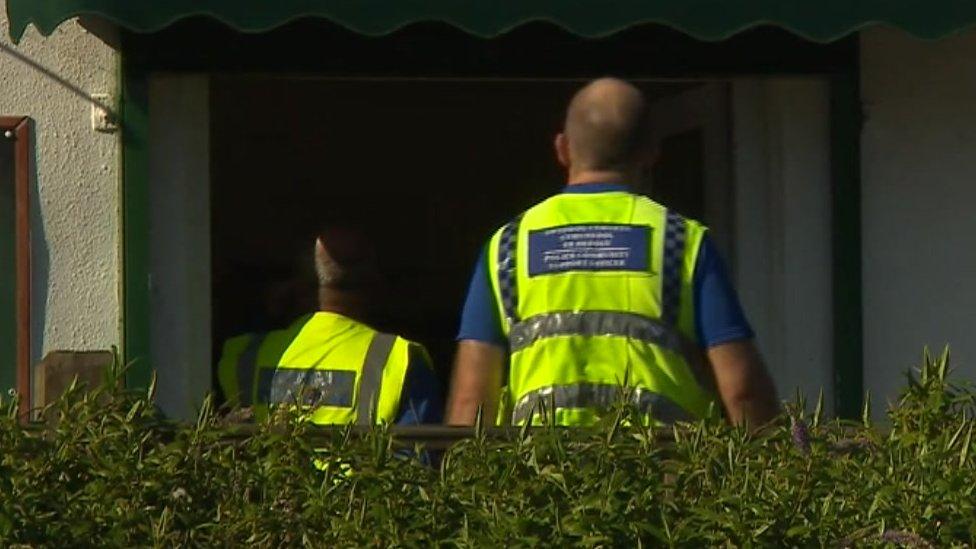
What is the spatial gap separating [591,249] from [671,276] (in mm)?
179

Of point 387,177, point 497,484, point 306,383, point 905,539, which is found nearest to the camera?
point 905,539

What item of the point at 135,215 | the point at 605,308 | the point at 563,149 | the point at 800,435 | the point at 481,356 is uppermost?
the point at 563,149

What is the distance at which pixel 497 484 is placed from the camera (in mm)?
3738

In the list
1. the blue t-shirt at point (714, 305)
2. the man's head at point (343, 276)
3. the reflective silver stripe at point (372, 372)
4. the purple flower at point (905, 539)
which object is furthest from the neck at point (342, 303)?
the purple flower at point (905, 539)

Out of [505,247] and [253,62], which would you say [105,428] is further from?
[253,62]

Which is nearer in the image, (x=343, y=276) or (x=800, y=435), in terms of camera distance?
(x=800, y=435)

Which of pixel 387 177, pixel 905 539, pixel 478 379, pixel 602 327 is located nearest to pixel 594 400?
pixel 602 327

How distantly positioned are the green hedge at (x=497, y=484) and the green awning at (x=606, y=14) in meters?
1.74

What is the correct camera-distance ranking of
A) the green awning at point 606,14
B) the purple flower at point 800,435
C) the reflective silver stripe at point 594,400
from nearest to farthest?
the purple flower at point 800,435 → the reflective silver stripe at point 594,400 → the green awning at point 606,14

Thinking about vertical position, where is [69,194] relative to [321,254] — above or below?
above

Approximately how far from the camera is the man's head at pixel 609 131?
462 cm

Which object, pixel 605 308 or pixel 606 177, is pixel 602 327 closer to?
pixel 605 308

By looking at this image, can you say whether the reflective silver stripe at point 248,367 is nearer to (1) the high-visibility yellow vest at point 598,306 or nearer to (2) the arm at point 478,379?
(2) the arm at point 478,379

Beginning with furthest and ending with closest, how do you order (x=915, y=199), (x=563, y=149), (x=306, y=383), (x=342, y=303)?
1. (x=915, y=199)
2. (x=342, y=303)
3. (x=306, y=383)
4. (x=563, y=149)
